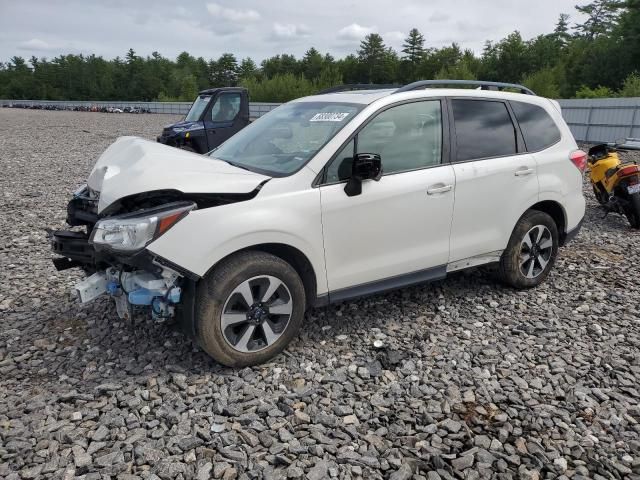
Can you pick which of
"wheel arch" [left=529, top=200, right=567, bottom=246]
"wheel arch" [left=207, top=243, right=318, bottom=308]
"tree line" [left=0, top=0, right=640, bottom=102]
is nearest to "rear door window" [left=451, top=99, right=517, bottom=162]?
"wheel arch" [left=529, top=200, right=567, bottom=246]

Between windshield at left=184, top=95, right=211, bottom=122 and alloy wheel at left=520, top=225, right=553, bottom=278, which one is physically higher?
windshield at left=184, top=95, right=211, bottom=122

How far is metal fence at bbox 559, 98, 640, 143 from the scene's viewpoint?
1772 cm

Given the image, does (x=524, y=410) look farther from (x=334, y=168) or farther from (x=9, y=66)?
(x=9, y=66)

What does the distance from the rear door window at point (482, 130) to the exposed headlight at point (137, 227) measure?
232 centimetres

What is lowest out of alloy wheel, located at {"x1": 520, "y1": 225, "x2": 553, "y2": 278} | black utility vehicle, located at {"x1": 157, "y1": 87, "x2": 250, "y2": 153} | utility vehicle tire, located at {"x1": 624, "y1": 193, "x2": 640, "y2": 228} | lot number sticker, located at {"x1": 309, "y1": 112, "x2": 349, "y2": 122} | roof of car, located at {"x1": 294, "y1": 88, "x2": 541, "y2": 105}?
utility vehicle tire, located at {"x1": 624, "y1": 193, "x2": 640, "y2": 228}

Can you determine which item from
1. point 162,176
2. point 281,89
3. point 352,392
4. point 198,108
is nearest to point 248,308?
point 352,392

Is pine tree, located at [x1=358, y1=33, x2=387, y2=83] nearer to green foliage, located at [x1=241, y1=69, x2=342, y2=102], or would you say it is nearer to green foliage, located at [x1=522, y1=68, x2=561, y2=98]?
green foliage, located at [x1=241, y1=69, x2=342, y2=102]

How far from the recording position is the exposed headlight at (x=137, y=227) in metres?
3.16

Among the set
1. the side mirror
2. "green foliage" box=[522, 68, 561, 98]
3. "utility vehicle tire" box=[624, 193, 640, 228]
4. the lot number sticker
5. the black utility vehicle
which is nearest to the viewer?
the side mirror

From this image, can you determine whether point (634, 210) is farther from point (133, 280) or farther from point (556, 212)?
point (133, 280)

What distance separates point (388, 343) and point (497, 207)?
5.01 feet

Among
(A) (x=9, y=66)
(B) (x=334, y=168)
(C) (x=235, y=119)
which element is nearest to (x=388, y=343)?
(B) (x=334, y=168)

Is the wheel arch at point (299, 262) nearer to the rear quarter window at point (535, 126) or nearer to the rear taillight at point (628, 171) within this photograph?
the rear quarter window at point (535, 126)

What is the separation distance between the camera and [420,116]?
418 cm
